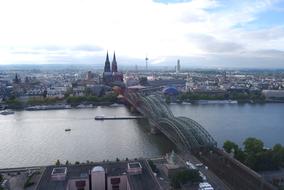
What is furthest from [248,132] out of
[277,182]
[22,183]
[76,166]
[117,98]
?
[117,98]

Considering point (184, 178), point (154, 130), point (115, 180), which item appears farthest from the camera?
point (154, 130)

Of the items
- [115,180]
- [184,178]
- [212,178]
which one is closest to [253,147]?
[212,178]

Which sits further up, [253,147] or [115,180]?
[253,147]

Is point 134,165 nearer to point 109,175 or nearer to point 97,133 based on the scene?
point 109,175

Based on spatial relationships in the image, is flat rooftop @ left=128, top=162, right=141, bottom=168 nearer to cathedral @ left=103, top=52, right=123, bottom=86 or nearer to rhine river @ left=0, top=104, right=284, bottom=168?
rhine river @ left=0, top=104, right=284, bottom=168

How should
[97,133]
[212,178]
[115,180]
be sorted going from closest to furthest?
1. [115,180]
2. [212,178]
3. [97,133]

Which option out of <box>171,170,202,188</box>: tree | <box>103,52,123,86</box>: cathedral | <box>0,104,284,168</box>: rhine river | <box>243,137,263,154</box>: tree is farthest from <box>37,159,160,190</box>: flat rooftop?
<box>103,52,123,86</box>: cathedral

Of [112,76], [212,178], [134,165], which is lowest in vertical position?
[212,178]

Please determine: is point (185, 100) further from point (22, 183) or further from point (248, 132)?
point (22, 183)
